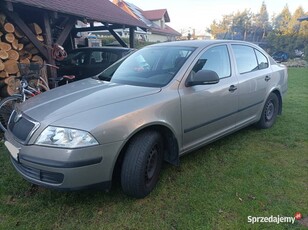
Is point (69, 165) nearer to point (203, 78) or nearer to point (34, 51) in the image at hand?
point (203, 78)

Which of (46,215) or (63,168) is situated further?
(46,215)

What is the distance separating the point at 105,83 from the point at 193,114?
1.12 metres

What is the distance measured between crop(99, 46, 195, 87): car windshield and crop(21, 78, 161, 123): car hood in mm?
194

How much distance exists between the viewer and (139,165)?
2.57 metres

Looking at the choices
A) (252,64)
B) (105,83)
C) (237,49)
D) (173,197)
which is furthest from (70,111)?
(252,64)

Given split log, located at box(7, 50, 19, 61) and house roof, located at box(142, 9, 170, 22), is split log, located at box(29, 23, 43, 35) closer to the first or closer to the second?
split log, located at box(7, 50, 19, 61)

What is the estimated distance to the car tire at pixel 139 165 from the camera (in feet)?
8.41

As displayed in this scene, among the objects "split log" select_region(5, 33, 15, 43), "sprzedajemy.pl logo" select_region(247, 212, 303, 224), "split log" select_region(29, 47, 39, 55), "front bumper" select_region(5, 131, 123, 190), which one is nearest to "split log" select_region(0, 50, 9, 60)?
"split log" select_region(5, 33, 15, 43)

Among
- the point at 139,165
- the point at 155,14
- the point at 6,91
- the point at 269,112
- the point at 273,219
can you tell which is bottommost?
the point at 273,219

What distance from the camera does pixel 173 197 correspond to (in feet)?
9.30

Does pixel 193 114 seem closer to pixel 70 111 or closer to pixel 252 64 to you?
pixel 70 111

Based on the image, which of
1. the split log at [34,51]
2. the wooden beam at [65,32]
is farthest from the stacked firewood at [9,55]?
the wooden beam at [65,32]

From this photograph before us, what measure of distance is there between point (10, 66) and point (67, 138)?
446 centimetres

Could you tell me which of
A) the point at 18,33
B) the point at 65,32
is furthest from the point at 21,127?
the point at 65,32
